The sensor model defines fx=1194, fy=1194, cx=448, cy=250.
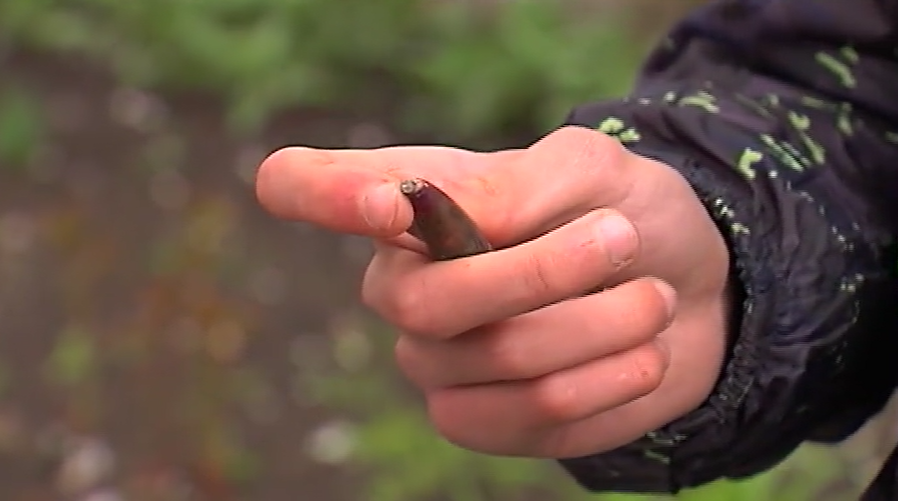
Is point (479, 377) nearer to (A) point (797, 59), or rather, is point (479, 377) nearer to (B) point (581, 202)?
(B) point (581, 202)

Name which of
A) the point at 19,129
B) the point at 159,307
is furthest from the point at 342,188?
the point at 19,129

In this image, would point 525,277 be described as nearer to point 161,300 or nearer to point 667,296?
point 667,296

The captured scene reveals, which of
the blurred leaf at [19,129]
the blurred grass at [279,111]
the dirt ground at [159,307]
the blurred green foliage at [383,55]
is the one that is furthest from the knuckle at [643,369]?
the blurred leaf at [19,129]

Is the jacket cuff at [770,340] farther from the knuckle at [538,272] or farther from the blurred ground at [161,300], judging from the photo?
the blurred ground at [161,300]

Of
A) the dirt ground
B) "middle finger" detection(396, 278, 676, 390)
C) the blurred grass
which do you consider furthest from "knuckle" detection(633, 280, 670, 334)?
the dirt ground

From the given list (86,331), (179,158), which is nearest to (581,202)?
(86,331)

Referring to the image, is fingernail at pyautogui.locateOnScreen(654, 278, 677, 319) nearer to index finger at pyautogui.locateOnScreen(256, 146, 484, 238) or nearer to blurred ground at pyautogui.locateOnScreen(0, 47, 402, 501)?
index finger at pyautogui.locateOnScreen(256, 146, 484, 238)
